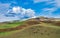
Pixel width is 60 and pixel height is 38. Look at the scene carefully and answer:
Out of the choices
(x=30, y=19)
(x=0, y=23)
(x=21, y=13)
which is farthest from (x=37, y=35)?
(x=0, y=23)

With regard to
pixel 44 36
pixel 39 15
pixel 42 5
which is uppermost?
pixel 42 5

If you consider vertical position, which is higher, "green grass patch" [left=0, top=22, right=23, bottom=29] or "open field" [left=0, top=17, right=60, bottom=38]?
"green grass patch" [left=0, top=22, right=23, bottom=29]

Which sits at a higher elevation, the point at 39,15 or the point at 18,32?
the point at 39,15

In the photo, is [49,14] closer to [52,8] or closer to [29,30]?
[52,8]

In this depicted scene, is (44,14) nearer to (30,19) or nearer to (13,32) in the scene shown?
(30,19)

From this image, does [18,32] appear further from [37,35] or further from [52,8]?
[52,8]

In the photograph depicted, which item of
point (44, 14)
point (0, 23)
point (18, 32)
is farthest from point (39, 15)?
point (0, 23)

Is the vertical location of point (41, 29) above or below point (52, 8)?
below

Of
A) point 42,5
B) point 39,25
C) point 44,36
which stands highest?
point 42,5

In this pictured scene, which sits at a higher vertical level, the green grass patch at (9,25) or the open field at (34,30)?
the green grass patch at (9,25)
